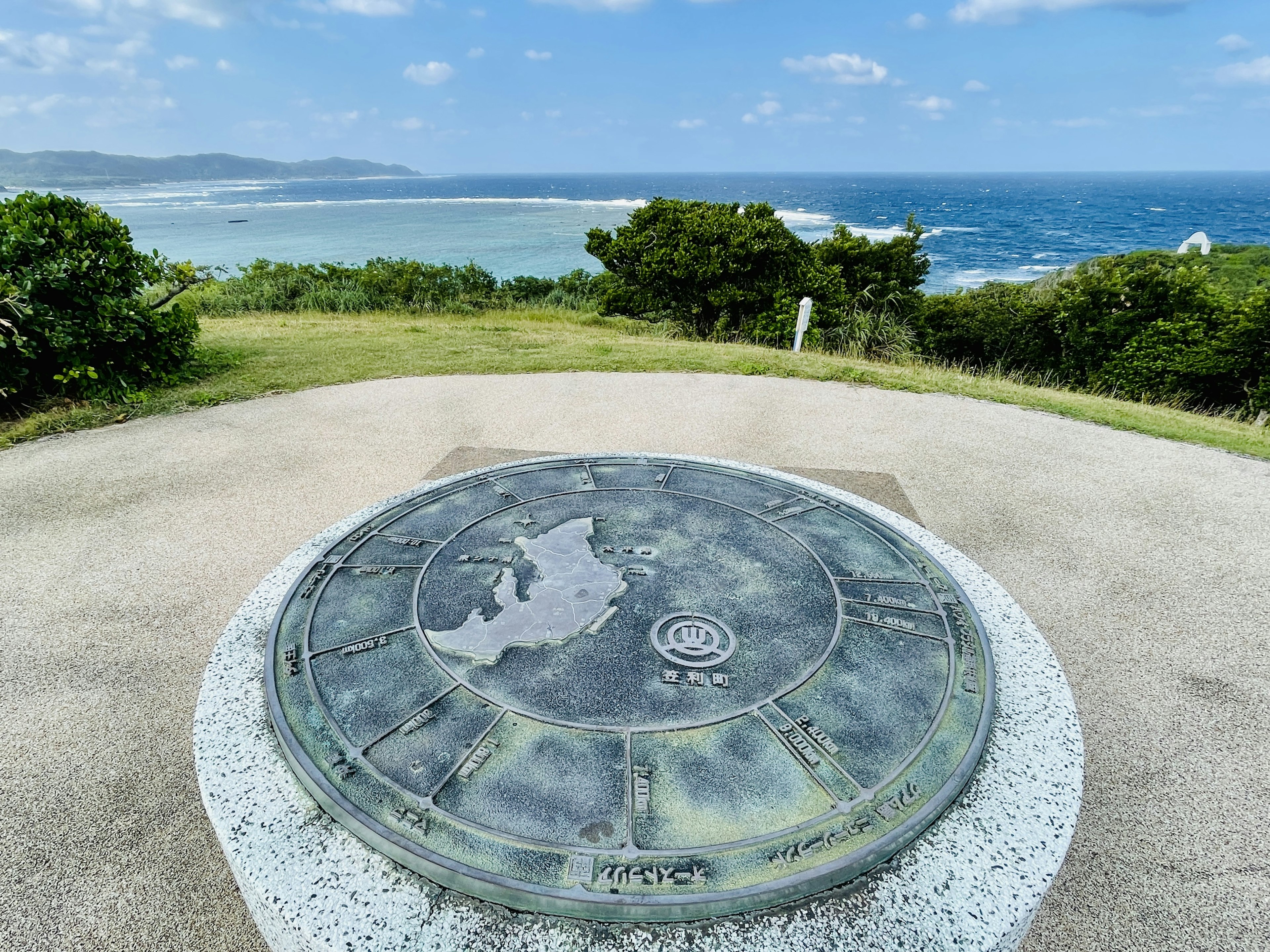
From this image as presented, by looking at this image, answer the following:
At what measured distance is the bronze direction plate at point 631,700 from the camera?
73.0 inches

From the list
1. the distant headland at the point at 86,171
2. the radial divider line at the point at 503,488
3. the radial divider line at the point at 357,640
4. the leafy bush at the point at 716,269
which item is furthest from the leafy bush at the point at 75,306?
the distant headland at the point at 86,171

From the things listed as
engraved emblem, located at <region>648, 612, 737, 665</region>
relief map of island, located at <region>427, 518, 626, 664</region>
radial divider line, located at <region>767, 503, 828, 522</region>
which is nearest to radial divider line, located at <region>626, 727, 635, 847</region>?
engraved emblem, located at <region>648, 612, 737, 665</region>

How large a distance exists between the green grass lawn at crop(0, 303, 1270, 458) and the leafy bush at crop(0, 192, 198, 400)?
1.24 ft

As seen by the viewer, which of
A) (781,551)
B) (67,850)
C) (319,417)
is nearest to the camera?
(67,850)

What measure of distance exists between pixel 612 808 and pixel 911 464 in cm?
518

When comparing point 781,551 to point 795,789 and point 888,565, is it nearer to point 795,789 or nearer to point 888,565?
point 888,565

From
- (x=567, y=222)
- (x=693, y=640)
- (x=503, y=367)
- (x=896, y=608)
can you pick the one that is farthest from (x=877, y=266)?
(x=567, y=222)

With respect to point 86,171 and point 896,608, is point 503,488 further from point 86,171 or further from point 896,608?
point 86,171

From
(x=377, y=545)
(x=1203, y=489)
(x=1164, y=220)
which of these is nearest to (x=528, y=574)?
(x=377, y=545)

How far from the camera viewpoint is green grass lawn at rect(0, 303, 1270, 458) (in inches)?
277

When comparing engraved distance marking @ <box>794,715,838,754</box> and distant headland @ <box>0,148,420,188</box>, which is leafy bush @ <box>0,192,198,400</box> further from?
distant headland @ <box>0,148,420,188</box>

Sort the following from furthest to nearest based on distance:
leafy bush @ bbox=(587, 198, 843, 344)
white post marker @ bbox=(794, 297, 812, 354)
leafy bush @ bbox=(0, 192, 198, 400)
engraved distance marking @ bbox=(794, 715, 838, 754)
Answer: leafy bush @ bbox=(587, 198, 843, 344), white post marker @ bbox=(794, 297, 812, 354), leafy bush @ bbox=(0, 192, 198, 400), engraved distance marking @ bbox=(794, 715, 838, 754)

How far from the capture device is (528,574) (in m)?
3.01

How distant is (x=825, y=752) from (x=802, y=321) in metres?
9.80
